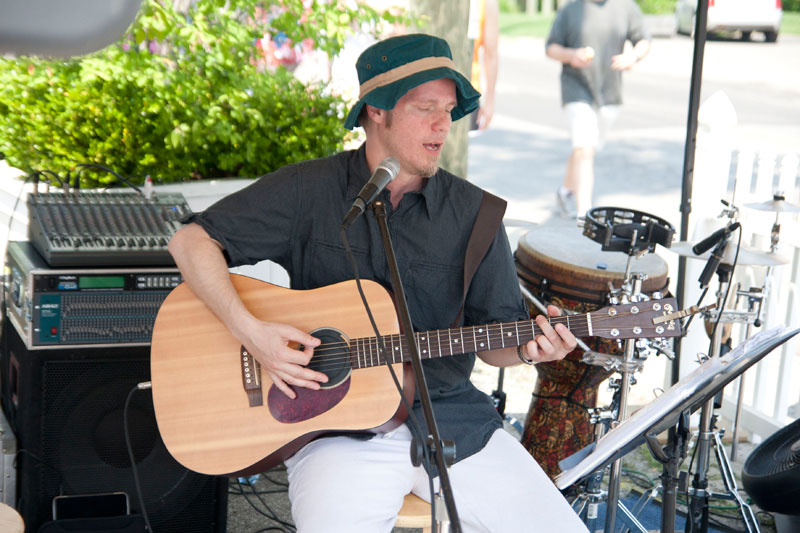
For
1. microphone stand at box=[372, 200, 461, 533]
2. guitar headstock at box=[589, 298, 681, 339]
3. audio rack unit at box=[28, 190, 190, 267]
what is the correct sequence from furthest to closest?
audio rack unit at box=[28, 190, 190, 267], guitar headstock at box=[589, 298, 681, 339], microphone stand at box=[372, 200, 461, 533]

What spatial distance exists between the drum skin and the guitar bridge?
46.9 inches

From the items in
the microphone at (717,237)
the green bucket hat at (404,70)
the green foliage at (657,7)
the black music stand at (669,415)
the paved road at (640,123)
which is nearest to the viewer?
the black music stand at (669,415)

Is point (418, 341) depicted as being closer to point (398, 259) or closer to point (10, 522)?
point (398, 259)

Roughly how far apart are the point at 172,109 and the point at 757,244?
8.53 ft

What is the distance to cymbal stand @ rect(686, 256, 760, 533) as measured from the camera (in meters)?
2.84

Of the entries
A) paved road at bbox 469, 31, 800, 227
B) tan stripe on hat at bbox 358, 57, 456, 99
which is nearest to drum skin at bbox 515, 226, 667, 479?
tan stripe on hat at bbox 358, 57, 456, 99

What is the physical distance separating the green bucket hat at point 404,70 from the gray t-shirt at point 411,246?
0.73ft

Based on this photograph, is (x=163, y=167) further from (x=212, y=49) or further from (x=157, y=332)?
A: (x=157, y=332)

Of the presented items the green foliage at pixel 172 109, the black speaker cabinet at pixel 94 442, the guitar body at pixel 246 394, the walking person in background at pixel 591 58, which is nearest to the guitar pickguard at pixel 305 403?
the guitar body at pixel 246 394

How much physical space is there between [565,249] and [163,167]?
1830 mm

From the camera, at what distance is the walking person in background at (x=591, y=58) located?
7.02m

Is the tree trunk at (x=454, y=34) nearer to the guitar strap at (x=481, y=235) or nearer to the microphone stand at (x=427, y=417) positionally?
the guitar strap at (x=481, y=235)

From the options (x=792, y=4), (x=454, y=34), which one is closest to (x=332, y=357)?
(x=454, y=34)

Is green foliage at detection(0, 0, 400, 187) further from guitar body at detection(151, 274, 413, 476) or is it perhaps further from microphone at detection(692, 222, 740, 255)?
microphone at detection(692, 222, 740, 255)
